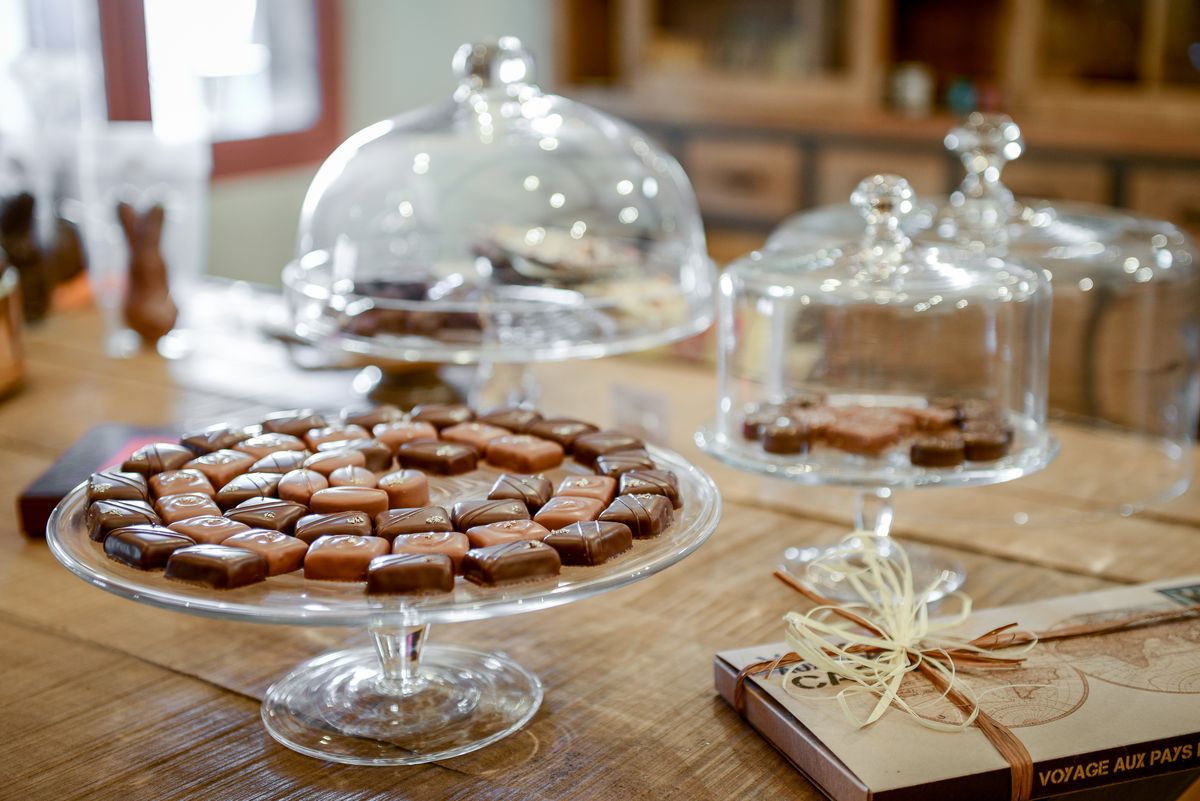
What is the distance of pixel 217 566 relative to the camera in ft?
2.41

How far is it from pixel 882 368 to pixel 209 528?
2.32 feet

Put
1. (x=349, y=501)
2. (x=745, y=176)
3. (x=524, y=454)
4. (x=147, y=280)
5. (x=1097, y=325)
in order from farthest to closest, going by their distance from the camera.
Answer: (x=745, y=176) < (x=147, y=280) < (x=1097, y=325) < (x=524, y=454) < (x=349, y=501)

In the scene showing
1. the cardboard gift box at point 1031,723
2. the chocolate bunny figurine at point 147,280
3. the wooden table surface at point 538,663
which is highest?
the chocolate bunny figurine at point 147,280

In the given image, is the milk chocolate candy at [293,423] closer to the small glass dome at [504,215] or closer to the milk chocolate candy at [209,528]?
the milk chocolate candy at [209,528]

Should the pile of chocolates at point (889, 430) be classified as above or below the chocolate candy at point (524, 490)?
below

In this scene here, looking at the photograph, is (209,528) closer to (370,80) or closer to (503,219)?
(503,219)

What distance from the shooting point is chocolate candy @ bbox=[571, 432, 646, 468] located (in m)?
0.95

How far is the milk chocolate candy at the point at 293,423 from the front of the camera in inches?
38.8

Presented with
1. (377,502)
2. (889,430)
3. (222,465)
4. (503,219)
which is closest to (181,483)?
(222,465)

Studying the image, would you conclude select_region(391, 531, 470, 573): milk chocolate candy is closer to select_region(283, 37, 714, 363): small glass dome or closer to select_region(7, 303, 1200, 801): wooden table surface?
select_region(7, 303, 1200, 801): wooden table surface

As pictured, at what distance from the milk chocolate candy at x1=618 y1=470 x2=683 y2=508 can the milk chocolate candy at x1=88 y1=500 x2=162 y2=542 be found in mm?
298

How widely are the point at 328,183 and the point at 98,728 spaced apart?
0.88 metres

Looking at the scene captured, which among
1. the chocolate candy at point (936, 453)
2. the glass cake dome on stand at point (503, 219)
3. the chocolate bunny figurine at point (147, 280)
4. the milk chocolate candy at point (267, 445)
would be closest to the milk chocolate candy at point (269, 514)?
the milk chocolate candy at point (267, 445)

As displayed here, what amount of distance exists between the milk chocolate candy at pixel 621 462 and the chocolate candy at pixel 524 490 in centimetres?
5
